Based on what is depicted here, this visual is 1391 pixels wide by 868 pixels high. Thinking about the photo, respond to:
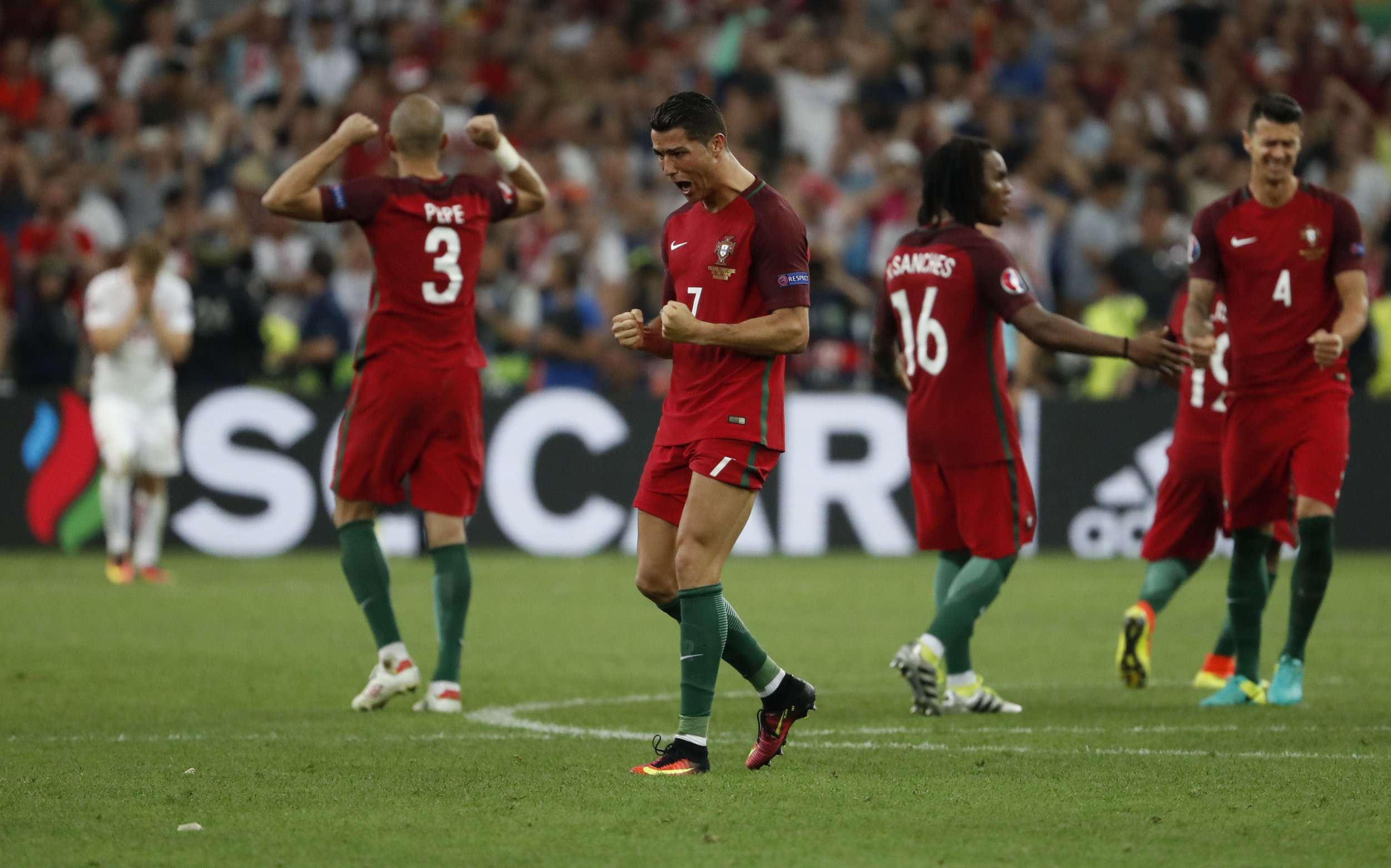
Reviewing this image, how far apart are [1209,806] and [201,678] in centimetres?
528

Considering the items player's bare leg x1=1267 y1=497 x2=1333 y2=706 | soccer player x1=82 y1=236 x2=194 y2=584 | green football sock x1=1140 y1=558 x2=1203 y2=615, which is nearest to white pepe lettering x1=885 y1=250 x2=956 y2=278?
player's bare leg x1=1267 y1=497 x2=1333 y2=706

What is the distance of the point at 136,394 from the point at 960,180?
836 centimetres

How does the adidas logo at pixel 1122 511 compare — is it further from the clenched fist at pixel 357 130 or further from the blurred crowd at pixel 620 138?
the clenched fist at pixel 357 130

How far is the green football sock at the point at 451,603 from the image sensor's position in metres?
8.66

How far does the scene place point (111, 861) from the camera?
17.2 feet

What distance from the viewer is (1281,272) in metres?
8.80

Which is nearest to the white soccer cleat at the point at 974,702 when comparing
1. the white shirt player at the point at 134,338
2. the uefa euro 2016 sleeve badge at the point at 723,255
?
the uefa euro 2016 sleeve badge at the point at 723,255

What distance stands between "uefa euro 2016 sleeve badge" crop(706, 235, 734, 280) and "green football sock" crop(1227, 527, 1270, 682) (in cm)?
337

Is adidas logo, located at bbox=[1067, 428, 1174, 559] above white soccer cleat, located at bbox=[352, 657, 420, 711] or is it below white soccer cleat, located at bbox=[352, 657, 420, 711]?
above

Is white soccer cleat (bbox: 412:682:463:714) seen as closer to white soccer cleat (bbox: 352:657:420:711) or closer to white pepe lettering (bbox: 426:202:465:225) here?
white soccer cleat (bbox: 352:657:420:711)

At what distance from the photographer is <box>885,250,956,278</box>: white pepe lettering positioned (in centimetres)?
848

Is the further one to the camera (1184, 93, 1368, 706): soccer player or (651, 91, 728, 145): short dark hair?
(1184, 93, 1368, 706): soccer player

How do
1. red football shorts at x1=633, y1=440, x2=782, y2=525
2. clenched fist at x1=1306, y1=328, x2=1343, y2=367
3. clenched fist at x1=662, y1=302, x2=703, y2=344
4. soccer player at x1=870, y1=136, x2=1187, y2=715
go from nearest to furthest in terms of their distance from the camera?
clenched fist at x1=662, y1=302, x2=703, y2=344
red football shorts at x1=633, y1=440, x2=782, y2=525
clenched fist at x1=1306, y1=328, x2=1343, y2=367
soccer player at x1=870, y1=136, x2=1187, y2=715

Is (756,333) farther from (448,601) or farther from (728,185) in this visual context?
(448,601)
